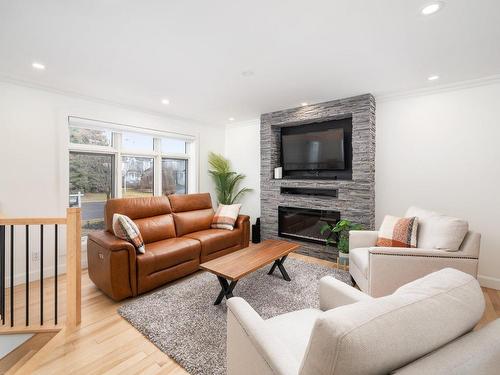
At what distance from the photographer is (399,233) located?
246cm

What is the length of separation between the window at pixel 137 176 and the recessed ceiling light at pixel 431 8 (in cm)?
398

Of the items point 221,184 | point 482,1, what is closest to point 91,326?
point 221,184

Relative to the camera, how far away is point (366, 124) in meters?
3.33

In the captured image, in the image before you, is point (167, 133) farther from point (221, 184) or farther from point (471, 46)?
point (471, 46)

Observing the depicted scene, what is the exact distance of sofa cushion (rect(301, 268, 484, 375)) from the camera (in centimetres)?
61

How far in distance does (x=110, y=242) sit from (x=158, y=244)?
0.63 meters

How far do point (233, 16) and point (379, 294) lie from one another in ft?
8.37

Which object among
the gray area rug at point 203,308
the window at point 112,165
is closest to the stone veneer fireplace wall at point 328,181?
the gray area rug at point 203,308

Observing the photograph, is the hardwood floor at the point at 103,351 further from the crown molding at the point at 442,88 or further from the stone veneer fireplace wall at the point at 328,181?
the crown molding at the point at 442,88

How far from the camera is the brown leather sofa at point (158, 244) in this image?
2418 mm

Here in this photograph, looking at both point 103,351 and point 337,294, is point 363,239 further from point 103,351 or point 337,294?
point 103,351

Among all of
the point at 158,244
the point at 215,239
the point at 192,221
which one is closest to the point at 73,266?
the point at 158,244

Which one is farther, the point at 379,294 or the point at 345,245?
the point at 345,245

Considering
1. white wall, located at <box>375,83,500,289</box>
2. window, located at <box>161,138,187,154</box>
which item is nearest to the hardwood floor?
white wall, located at <box>375,83,500,289</box>
